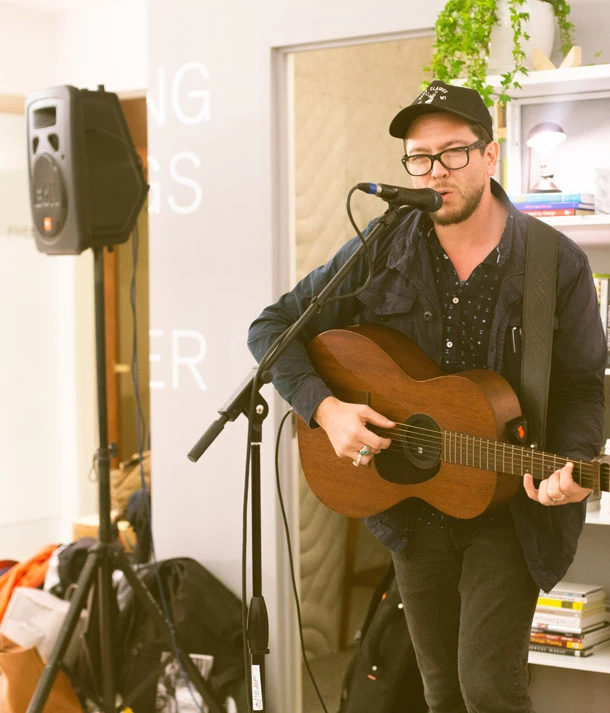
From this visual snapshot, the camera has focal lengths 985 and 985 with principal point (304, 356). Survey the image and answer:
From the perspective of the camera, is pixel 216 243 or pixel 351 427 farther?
pixel 216 243

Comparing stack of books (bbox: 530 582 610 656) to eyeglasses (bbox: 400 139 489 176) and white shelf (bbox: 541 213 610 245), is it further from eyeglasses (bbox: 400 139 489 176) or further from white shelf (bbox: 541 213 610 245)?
eyeglasses (bbox: 400 139 489 176)

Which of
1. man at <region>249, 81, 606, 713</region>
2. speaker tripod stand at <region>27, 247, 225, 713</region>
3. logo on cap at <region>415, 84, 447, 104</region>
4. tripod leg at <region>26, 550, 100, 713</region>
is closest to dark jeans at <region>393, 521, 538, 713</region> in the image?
man at <region>249, 81, 606, 713</region>

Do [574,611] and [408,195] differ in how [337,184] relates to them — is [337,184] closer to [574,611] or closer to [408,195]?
[574,611]

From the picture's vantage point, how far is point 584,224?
8.11 ft

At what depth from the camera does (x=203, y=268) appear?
3248 millimetres

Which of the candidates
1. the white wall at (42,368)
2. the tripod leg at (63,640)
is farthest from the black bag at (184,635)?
the white wall at (42,368)

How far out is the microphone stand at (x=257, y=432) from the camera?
1843mm

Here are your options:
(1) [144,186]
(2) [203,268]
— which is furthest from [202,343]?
(1) [144,186]

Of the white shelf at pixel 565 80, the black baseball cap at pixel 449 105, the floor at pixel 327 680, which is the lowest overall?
the floor at pixel 327 680

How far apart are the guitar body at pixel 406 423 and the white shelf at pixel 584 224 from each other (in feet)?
2.20

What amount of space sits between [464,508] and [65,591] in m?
1.97

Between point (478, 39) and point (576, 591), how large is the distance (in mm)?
1496

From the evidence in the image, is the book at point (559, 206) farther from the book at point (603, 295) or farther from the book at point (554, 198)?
the book at point (603, 295)

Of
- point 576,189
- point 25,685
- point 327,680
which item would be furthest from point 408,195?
point 327,680
